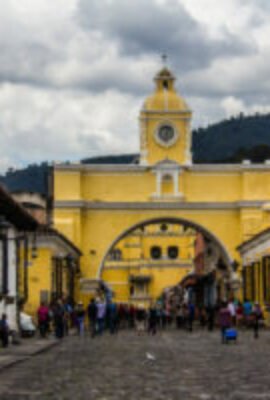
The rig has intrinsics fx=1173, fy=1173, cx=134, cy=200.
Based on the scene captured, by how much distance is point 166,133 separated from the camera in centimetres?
6397

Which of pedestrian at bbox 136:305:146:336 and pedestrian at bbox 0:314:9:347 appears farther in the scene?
pedestrian at bbox 136:305:146:336

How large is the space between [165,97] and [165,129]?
188cm

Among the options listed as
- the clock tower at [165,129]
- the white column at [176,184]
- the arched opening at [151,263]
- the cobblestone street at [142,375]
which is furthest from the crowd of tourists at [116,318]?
the arched opening at [151,263]

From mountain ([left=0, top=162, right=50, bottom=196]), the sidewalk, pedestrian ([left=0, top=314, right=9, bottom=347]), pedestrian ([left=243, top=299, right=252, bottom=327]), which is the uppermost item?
mountain ([left=0, top=162, right=50, bottom=196])

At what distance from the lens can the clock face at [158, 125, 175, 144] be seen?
6374cm

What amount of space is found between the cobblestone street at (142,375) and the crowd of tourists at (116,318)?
4.64 m

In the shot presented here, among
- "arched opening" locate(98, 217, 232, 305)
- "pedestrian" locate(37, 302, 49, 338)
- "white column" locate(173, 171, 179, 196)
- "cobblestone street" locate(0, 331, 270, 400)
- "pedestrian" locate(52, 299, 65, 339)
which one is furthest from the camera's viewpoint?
"arched opening" locate(98, 217, 232, 305)

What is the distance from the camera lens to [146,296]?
11062 centimetres

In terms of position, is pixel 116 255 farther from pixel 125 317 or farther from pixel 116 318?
pixel 116 318

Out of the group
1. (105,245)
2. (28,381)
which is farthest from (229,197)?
(28,381)

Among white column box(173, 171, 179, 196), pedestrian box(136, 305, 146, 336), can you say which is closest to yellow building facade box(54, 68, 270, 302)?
white column box(173, 171, 179, 196)

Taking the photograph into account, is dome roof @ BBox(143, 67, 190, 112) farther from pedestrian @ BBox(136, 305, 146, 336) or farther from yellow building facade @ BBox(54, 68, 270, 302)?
pedestrian @ BBox(136, 305, 146, 336)

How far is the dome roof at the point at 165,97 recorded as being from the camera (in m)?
64.4

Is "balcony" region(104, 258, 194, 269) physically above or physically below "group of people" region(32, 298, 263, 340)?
above
